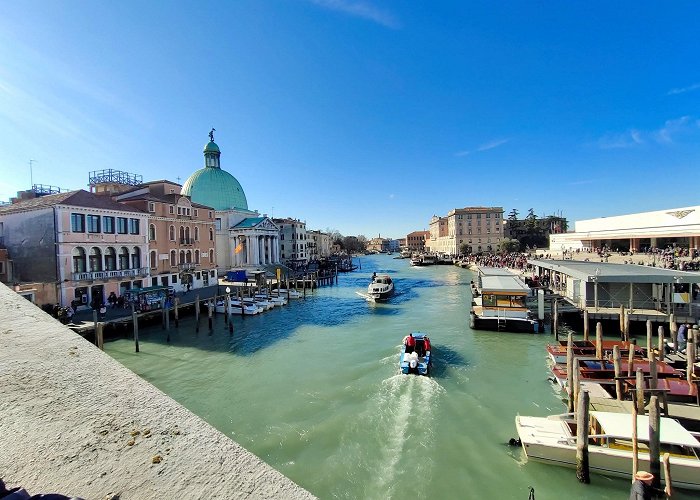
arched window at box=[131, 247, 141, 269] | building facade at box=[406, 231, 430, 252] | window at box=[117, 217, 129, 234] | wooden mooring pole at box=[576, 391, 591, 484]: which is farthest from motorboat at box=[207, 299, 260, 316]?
building facade at box=[406, 231, 430, 252]

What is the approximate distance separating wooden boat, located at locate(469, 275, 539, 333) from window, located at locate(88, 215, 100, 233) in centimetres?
2786

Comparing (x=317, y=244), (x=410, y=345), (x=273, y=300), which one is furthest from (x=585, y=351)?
(x=317, y=244)

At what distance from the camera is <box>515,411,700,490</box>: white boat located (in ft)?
27.1

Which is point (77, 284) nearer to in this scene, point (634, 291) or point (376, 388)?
point (376, 388)

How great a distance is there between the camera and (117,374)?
3141mm

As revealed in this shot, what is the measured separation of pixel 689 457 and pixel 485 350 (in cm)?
1066

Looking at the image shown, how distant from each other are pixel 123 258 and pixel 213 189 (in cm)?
2742

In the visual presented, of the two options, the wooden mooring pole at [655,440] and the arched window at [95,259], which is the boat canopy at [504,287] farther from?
the arched window at [95,259]

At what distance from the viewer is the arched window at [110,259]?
28.1 m

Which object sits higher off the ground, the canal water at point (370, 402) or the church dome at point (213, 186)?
the church dome at point (213, 186)

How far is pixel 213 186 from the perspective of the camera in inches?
2172

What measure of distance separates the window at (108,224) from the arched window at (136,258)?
9.16 ft

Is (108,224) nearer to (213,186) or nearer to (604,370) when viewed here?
(213,186)

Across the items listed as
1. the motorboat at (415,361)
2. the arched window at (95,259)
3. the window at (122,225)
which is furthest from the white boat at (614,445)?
the window at (122,225)
